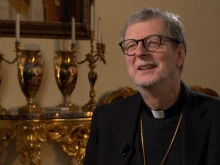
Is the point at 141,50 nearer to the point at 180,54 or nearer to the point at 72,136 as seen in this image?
the point at 180,54

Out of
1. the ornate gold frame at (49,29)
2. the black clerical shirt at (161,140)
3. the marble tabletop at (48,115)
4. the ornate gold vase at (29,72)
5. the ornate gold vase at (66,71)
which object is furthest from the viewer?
the ornate gold frame at (49,29)

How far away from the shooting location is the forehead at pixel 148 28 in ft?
4.66

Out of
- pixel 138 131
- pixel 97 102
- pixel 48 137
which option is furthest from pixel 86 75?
pixel 138 131

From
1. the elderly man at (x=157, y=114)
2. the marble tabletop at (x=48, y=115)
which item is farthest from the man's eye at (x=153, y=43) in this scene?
the marble tabletop at (x=48, y=115)

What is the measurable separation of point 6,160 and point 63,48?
812 mm

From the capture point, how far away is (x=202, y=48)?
3.39 metres

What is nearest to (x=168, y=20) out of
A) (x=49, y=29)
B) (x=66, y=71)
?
(x=66, y=71)

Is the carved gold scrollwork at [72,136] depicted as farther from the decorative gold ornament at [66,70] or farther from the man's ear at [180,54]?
the man's ear at [180,54]

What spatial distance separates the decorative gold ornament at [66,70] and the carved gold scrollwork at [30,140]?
0.32 metres

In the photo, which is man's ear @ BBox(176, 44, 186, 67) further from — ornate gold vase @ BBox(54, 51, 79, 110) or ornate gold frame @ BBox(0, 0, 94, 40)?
ornate gold frame @ BBox(0, 0, 94, 40)

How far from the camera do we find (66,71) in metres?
2.67

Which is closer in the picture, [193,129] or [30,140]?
[193,129]

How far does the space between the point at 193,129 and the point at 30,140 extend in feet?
3.87

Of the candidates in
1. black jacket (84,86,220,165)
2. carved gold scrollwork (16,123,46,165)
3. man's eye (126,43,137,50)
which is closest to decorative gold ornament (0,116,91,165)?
carved gold scrollwork (16,123,46,165)
